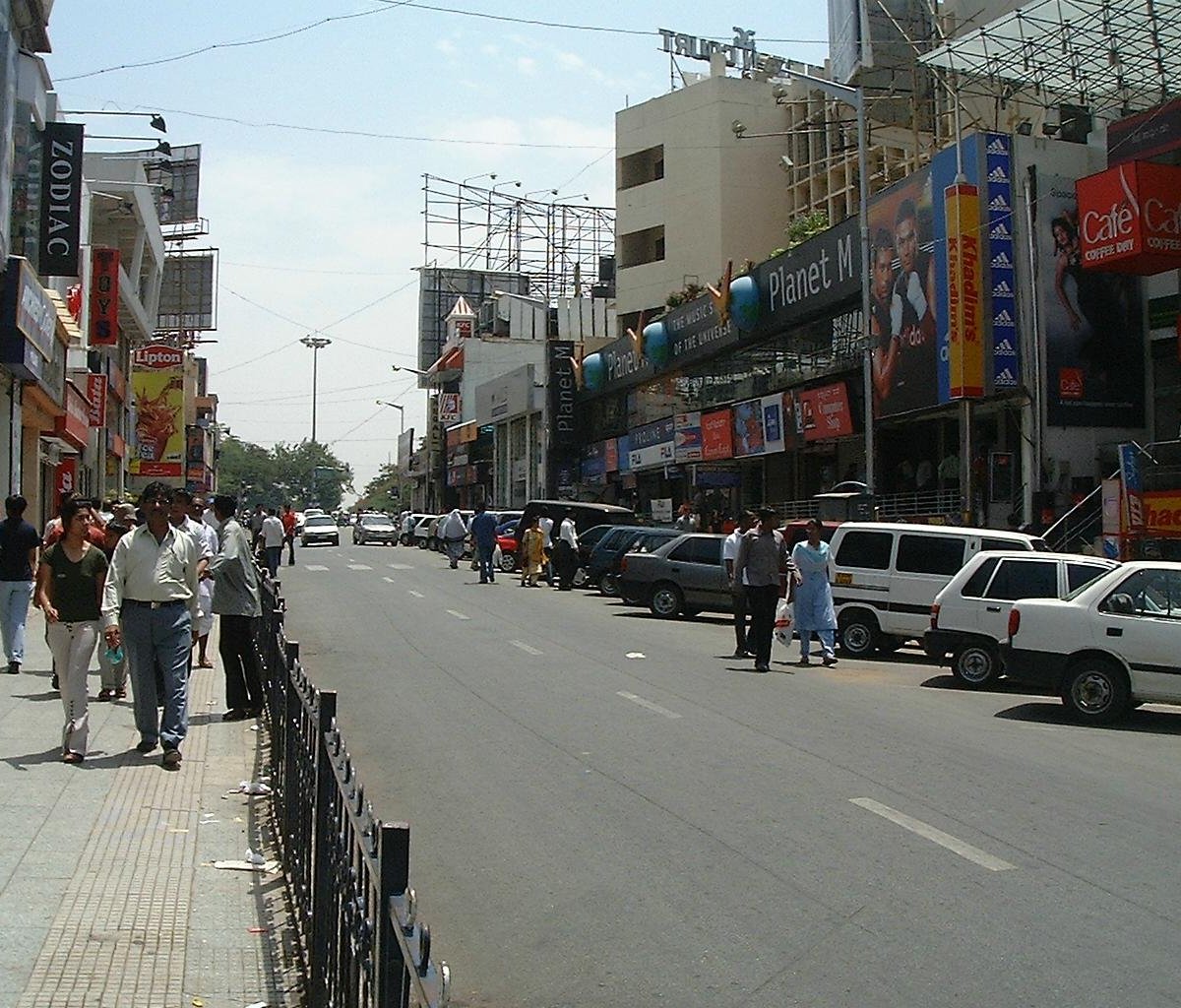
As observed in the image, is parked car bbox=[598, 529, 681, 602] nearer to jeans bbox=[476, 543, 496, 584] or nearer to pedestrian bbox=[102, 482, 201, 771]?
jeans bbox=[476, 543, 496, 584]

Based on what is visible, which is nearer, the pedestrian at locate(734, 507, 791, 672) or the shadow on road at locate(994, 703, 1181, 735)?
the shadow on road at locate(994, 703, 1181, 735)

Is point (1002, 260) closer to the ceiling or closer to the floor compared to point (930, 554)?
closer to the ceiling

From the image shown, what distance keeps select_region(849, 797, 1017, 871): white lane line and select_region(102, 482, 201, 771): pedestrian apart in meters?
4.55

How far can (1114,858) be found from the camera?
23.4 feet

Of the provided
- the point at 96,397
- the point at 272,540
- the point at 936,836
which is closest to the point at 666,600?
the point at 272,540

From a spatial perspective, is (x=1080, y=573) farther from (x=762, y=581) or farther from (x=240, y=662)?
(x=240, y=662)

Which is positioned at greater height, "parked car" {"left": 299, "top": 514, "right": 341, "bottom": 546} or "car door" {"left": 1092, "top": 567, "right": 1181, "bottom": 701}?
"parked car" {"left": 299, "top": 514, "right": 341, "bottom": 546}

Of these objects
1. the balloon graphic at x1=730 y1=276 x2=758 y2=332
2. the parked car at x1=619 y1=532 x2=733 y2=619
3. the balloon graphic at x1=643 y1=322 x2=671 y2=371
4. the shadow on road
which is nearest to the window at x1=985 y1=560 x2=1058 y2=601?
the shadow on road

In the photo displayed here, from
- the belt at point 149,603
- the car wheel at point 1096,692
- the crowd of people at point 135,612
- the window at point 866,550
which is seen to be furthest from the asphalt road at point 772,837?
the window at point 866,550

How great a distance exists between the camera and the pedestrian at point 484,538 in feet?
104

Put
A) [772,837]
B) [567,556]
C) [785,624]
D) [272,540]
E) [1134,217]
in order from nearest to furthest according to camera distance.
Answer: [772,837] < [785,624] < [1134,217] < [272,540] < [567,556]

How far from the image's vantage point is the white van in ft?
59.7

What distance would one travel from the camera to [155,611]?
29.1ft

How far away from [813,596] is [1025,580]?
270 centimetres
